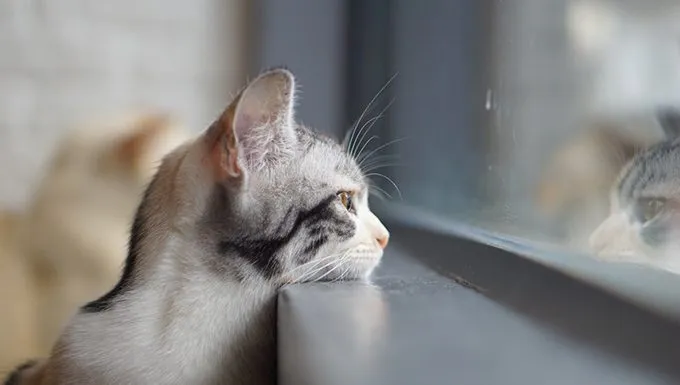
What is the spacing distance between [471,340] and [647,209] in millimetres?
167

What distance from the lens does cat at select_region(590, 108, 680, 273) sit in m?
0.50

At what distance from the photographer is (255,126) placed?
2.40 feet

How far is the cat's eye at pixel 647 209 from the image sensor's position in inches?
22.0

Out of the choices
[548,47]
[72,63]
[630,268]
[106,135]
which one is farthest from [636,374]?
[72,63]

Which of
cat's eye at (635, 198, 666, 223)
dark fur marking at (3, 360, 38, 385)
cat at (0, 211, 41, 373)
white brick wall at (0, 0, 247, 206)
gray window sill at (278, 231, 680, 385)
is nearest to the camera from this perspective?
gray window sill at (278, 231, 680, 385)

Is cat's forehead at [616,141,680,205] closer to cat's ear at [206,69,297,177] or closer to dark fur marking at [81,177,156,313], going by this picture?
cat's ear at [206,69,297,177]

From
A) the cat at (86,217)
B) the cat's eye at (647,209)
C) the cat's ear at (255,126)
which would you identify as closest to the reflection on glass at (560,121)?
the cat's eye at (647,209)

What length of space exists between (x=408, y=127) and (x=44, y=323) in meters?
0.69

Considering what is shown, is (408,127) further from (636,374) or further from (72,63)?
(636,374)

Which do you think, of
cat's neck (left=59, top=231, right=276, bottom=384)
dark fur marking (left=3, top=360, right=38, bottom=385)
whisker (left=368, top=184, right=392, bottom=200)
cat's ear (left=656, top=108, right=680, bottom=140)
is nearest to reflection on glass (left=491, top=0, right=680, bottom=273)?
cat's ear (left=656, top=108, right=680, bottom=140)

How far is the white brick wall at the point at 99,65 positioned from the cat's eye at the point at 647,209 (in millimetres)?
1057

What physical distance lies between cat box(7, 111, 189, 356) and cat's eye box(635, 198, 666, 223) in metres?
0.83

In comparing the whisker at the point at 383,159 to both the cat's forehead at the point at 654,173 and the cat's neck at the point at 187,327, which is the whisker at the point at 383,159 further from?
the cat's forehead at the point at 654,173

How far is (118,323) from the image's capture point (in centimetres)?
74
